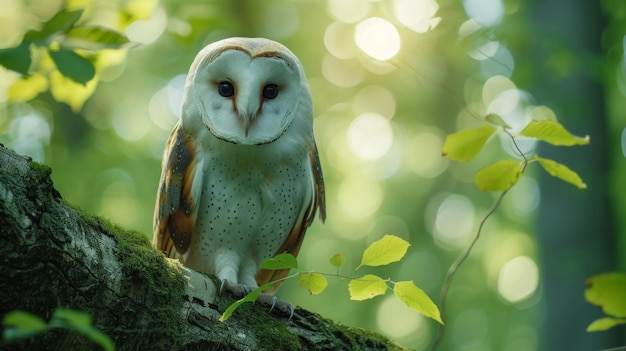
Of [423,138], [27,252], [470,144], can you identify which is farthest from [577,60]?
[423,138]

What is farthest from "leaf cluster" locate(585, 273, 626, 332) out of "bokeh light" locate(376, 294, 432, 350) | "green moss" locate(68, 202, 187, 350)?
"bokeh light" locate(376, 294, 432, 350)

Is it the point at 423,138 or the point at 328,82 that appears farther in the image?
the point at 423,138

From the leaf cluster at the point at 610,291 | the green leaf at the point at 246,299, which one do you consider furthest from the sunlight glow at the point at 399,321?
the leaf cluster at the point at 610,291

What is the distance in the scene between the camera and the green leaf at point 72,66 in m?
1.53

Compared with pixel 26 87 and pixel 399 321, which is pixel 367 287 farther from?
pixel 399 321

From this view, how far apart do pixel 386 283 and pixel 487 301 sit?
38.4 ft

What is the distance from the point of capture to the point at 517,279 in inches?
520

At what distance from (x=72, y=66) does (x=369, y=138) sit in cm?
1095

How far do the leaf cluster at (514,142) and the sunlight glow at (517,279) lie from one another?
11136mm

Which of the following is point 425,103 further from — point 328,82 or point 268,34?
point 268,34

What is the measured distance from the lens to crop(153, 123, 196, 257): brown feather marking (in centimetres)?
293

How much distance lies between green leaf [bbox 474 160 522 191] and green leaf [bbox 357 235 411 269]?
1.48 feet

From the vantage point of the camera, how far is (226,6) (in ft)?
33.5

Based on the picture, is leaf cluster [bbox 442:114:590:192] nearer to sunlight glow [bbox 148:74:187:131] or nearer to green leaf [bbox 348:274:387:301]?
green leaf [bbox 348:274:387:301]
